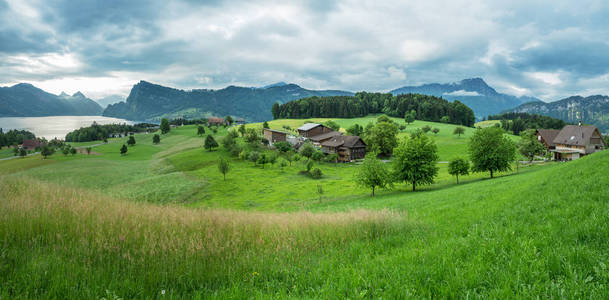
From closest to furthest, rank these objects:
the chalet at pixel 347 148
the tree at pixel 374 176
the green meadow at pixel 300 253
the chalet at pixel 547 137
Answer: the green meadow at pixel 300 253, the tree at pixel 374 176, the chalet at pixel 547 137, the chalet at pixel 347 148

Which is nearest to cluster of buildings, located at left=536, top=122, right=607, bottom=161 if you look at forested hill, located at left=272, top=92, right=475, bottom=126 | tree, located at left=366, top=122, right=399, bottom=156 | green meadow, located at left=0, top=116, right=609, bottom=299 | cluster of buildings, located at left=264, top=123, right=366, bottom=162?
tree, located at left=366, top=122, right=399, bottom=156

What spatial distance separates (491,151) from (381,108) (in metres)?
146

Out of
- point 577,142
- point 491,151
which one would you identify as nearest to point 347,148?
point 491,151

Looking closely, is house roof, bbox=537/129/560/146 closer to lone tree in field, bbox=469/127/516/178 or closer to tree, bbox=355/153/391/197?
lone tree in field, bbox=469/127/516/178

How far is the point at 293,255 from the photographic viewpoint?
5.64 meters

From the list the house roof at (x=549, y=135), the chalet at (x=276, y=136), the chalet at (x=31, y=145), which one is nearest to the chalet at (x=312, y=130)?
the chalet at (x=276, y=136)

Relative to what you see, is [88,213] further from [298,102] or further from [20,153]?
[298,102]

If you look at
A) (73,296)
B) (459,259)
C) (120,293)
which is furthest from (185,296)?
(459,259)

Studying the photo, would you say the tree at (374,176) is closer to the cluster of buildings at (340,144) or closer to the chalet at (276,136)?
the cluster of buildings at (340,144)

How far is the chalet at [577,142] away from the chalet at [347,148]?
55.2m

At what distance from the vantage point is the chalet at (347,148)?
9119 centimetres

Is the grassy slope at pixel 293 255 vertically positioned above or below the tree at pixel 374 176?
above

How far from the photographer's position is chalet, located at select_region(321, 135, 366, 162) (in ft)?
299

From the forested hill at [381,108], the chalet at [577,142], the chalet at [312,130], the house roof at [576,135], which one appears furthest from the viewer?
the forested hill at [381,108]
